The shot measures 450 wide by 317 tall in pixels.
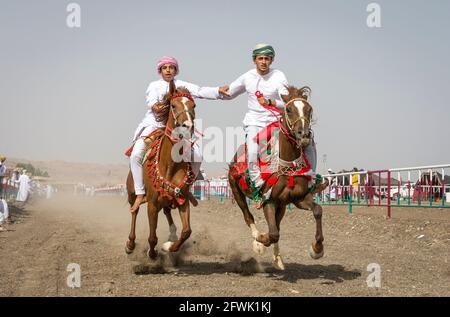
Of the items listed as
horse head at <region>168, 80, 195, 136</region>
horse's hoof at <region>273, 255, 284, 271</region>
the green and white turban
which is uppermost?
the green and white turban

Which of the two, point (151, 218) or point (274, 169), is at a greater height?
point (274, 169)

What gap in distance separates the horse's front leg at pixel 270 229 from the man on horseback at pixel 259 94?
1.52 ft

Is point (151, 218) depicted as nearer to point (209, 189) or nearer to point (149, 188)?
point (149, 188)

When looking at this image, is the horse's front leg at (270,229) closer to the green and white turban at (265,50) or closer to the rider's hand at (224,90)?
the rider's hand at (224,90)

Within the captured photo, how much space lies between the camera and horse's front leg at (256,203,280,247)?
759cm

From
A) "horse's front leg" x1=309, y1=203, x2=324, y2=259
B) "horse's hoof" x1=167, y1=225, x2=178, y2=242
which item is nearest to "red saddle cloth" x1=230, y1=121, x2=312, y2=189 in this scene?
"horse's front leg" x1=309, y1=203, x2=324, y2=259

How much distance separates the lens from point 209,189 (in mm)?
38719

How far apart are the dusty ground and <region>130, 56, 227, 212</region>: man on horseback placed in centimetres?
138

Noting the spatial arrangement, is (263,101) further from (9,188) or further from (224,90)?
(9,188)

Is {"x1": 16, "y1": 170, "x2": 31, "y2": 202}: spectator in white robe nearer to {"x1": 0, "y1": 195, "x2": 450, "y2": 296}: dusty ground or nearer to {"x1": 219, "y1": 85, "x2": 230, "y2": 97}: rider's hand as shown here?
{"x1": 0, "y1": 195, "x2": 450, "y2": 296}: dusty ground

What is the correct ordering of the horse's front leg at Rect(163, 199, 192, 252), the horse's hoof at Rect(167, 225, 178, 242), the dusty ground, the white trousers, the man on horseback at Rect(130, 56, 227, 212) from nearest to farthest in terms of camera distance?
the dusty ground < the white trousers < the horse's front leg at Rect(163, 199, 192, 252) < the man on horseback at Rect(130, 56, 227, 212) < the horse's hoof at Rect(167, 225, 178, 242)
